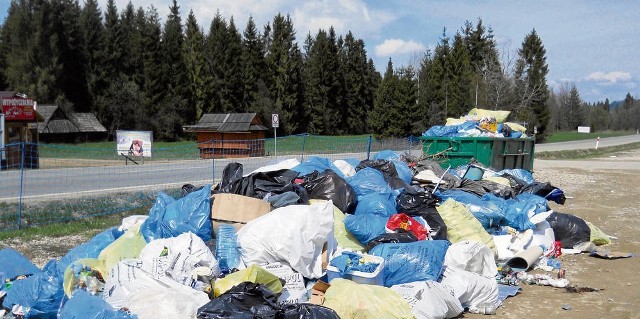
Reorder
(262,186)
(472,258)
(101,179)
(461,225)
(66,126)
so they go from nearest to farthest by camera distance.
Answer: (472,258) < (461,225) < (262,186) < (101,179) < (66,126)

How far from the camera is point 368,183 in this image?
7.39 m

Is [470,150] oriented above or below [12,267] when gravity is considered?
above

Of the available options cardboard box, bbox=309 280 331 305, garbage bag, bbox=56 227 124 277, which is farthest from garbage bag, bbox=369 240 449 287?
garbage bag, bbox=56 227 124 277

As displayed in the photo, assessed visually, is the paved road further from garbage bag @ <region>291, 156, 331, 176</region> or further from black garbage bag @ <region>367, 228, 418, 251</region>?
black garbage bag @ <region>367, 228, 418, 251</region>

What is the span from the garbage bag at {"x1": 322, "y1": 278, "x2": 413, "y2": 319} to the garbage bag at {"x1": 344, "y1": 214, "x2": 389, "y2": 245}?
4.19 ft

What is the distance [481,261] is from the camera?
18.9 ft

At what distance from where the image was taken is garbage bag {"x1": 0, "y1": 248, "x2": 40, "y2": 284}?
5137 mm

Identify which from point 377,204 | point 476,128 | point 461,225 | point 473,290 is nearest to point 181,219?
point 377,204

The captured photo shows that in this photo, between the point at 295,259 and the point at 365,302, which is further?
the point at 295,259

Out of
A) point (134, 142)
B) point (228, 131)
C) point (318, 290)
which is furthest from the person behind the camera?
point (228, 131)

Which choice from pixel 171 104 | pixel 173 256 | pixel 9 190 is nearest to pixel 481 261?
pixel 173 256

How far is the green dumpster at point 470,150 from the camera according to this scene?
41.1 ft

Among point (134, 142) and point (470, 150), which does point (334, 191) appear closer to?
point (470, 150)

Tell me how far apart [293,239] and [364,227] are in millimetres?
1148
